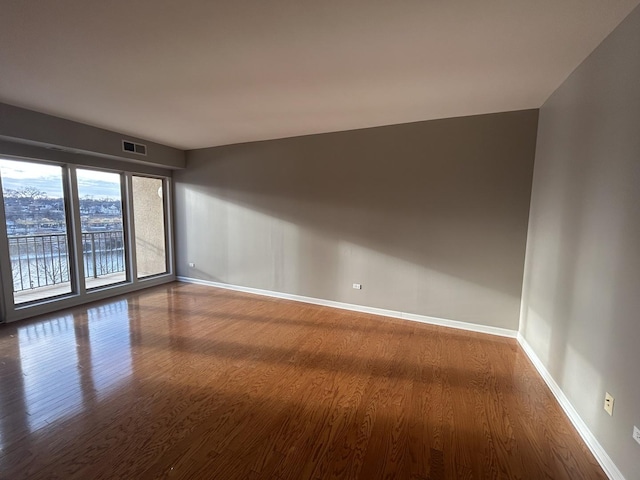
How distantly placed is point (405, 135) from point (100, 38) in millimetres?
3129

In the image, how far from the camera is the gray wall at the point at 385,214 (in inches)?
124

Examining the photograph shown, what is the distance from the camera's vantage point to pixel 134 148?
4355mm

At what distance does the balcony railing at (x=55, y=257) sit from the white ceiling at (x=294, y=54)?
1.84 meters

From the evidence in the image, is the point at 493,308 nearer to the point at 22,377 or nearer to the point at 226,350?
the point at 226,350

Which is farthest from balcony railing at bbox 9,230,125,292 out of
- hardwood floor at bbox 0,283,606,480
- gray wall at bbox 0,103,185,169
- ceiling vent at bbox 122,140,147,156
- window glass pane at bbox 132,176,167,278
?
ceiling vent at bbox 122,140,147,156

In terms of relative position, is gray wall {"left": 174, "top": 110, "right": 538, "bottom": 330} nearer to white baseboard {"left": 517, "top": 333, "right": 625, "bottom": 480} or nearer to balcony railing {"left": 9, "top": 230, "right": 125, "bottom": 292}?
white baseboard {"left": 517, "top": 333, "right": 625, "bottom": 480}

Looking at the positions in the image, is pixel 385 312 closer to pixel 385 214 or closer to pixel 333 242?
pixel 333 242

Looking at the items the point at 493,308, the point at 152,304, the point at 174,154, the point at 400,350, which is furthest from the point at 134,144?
the point at 493,308

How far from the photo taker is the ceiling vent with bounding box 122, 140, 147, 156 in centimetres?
423

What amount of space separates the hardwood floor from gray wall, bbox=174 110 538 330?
657mm

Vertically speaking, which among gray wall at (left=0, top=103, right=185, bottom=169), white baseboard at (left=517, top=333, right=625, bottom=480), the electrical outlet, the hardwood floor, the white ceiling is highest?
the white ceiling

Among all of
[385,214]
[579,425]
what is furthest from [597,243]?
[385,214]

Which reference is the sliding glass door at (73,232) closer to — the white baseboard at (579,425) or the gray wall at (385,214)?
the gray wall at (385,214)

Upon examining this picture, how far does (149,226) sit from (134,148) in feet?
5.48
